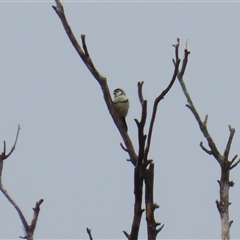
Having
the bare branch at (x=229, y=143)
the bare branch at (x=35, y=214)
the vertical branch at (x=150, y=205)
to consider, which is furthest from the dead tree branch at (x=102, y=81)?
the bare branch at (x=229, y=143)

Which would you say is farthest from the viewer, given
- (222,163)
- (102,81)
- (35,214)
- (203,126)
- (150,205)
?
(203,126)

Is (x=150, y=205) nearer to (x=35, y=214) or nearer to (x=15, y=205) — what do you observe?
(x=35, y=214)

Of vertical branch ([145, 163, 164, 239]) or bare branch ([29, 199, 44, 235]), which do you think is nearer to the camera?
vertical branch ([145, 163, 164, 239])

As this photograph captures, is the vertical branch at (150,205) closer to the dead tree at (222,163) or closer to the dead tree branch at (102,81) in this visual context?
the dead tree branch at (102,81)

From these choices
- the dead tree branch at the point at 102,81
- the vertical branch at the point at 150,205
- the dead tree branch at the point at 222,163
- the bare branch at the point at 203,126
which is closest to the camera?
the vertical branch at the point at 150,205

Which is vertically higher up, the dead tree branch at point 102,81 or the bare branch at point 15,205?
the dead tree branch at point 102,81

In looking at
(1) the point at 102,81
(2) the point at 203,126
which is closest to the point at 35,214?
(1) the point at 102,81

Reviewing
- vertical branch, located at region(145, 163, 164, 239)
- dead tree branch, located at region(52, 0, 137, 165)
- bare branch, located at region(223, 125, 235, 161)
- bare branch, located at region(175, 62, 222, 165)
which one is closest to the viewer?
vertical branch, located at region(145, 163, 164, 239)

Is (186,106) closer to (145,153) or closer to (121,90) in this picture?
(145,153)

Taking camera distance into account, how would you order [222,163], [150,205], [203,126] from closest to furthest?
[150,205], [222,163], [203,126]

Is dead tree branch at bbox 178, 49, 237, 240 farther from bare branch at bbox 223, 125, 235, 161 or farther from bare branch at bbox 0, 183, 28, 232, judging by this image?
bare branch at bbox 0, 183, 28, 232

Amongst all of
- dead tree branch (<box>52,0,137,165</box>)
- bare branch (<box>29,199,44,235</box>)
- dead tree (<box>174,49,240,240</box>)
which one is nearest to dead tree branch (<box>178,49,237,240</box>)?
dead tree (<box>174,49,240,240</box>)

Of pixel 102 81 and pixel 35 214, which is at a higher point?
pixel 102 81

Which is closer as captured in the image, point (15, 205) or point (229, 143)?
point (15, 205)
